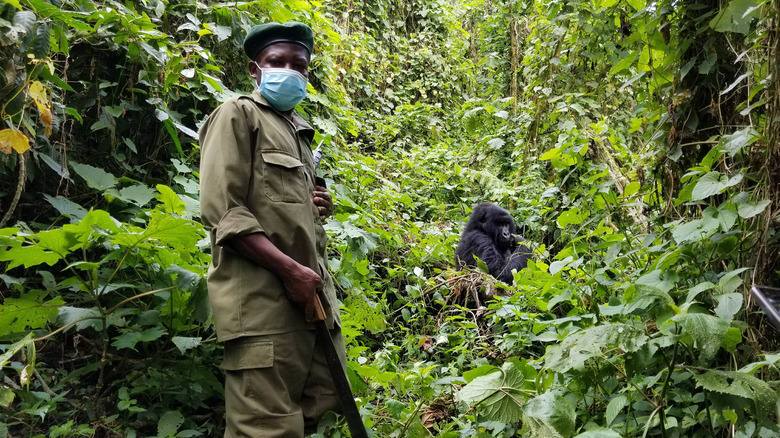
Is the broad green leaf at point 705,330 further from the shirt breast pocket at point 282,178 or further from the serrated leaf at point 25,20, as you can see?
the serrated leaf at point 25,20

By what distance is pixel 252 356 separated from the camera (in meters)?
1.79

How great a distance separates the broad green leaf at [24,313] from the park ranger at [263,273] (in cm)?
69

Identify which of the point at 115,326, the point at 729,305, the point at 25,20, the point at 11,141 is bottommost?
the point at 115,326

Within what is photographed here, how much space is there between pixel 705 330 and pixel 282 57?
172 centimetres

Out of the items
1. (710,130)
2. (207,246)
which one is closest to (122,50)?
(207,246)

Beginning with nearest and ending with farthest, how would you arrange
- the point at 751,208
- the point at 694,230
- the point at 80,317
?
the point at 751,208
the point at 694,230
the point at 80,317

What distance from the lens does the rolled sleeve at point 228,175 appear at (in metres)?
1.79

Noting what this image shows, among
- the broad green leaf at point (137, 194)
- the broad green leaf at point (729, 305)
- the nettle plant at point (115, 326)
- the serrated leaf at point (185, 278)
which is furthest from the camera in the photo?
the broad green leaf at point (137, 194)

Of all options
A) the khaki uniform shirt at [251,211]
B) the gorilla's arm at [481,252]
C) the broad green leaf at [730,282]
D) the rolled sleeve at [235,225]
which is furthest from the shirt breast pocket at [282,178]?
the gorilla's arm at [481,252]

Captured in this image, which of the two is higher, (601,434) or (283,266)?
(283,266)

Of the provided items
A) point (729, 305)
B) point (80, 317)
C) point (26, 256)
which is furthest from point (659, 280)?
point (26, 256)

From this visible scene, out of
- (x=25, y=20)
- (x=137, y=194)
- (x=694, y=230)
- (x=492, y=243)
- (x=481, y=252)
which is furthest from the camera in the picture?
(x=492, y=243)

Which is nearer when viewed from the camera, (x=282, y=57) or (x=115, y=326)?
(x=282, y=57)

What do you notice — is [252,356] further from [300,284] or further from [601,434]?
[601,434]
